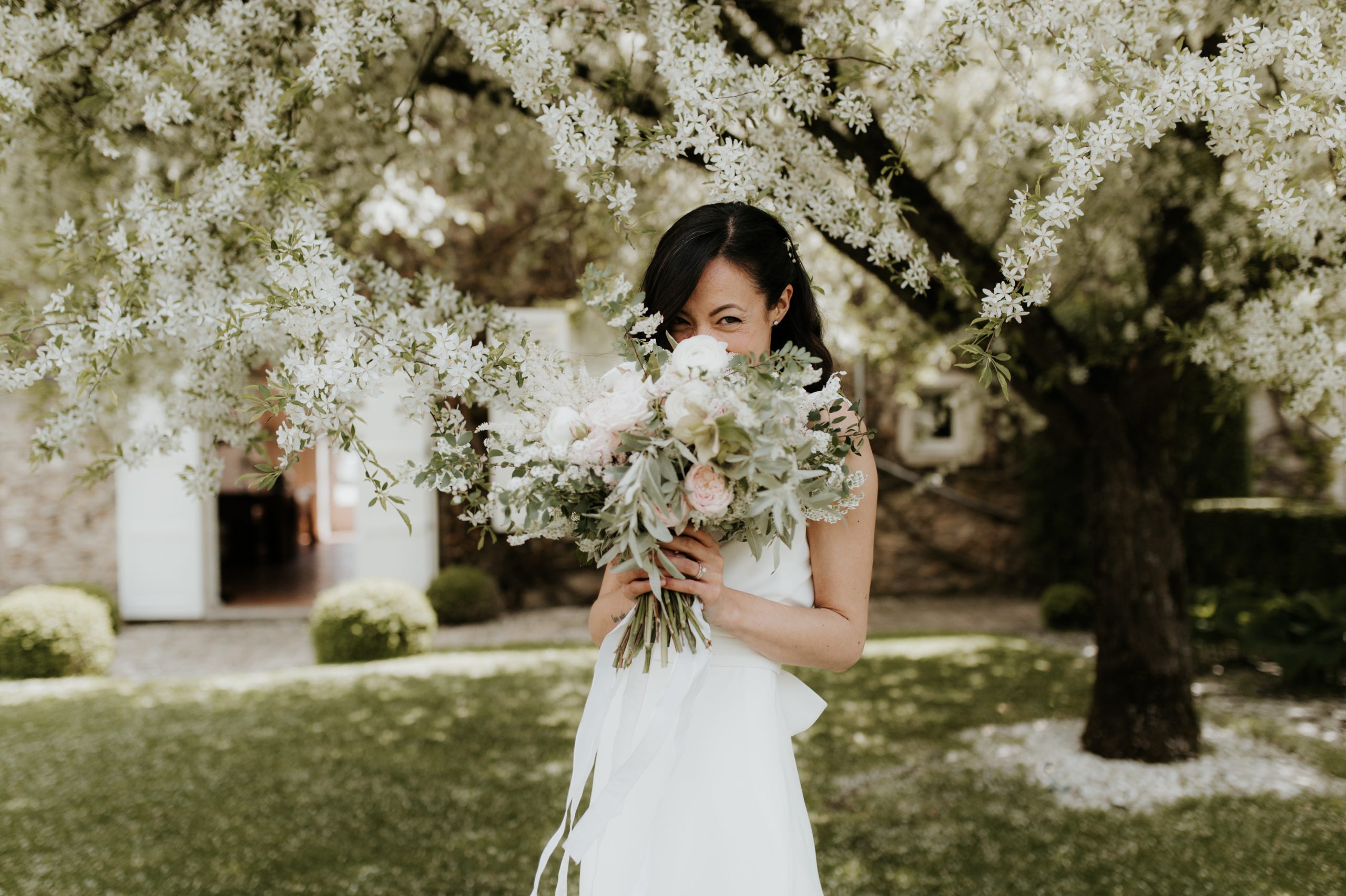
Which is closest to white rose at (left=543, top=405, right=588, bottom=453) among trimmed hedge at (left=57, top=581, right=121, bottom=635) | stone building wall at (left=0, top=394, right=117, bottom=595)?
trimmed hedge at (left=57, top=581, right=121, bottom=635)

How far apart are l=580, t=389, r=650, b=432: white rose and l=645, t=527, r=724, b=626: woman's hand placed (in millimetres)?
256

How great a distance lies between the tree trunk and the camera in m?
4.89

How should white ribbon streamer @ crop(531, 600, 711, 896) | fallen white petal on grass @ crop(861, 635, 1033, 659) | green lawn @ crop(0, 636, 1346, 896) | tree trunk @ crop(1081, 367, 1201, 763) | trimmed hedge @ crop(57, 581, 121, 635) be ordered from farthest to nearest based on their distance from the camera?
trimmed hedge @ crop(57, 581, 121, 635)
fallen white petal on grass @ crop(861, 635, 1033, 659)
tree trunk @ crop(1081, 367, 1201, 763)
green lawn @ crop(0, 636, 1346, 896)
white ribbon streamer @ crop(531, 600, 711, 896)

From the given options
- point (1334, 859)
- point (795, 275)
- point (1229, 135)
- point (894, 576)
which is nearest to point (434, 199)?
point (795, 275)

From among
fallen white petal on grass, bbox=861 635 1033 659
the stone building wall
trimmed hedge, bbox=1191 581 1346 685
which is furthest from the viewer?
the stone building wall

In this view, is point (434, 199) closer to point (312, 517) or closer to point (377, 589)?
point (377, 589)

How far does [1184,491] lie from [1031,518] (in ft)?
5.52

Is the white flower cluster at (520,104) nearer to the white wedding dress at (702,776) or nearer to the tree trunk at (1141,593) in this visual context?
the white wedding dress at (702,776)

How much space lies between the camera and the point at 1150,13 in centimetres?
258

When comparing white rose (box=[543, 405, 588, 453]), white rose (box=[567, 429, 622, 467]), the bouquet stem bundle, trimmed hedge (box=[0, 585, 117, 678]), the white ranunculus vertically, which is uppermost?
the white ranunculus

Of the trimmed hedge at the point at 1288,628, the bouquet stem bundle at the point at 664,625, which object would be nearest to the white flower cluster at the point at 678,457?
the bouquet stem bundle at the point at 664,625

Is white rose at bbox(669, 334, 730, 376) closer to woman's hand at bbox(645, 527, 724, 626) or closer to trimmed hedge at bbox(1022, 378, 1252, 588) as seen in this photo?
woman's hand at bbox(645, 527, 724, 626)

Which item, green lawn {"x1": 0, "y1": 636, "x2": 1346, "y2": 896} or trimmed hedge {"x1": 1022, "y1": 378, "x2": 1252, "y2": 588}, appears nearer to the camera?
green lawn {"x1": 0, "y1": 636, "x2": 1346, "y2": 896}

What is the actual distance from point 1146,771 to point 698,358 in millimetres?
4448
